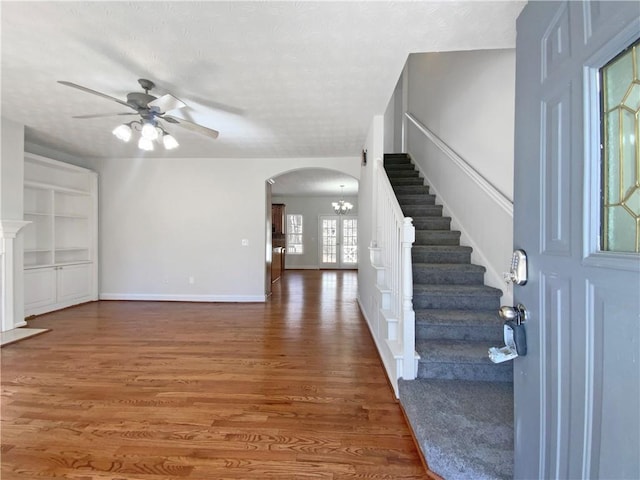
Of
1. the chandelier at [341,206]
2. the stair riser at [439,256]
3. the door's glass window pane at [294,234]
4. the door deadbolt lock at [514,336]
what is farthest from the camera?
the door's glass window pane at [294,234]

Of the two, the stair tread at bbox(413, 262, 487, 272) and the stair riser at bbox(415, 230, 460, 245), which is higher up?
the stair riser at bbox(415, 230, 460, 245)

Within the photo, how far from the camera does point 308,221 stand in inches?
432

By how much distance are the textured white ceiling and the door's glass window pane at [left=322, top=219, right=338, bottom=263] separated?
733cm

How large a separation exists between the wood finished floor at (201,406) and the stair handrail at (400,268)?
1.25 ft

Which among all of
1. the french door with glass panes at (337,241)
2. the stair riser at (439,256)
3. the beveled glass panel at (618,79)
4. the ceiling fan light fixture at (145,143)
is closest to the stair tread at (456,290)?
the stair riser at (439,256)

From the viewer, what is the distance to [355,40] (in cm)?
203

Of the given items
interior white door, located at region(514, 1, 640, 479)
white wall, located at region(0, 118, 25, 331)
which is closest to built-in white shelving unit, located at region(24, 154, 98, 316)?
white wall, located at region(0, 118, 25, 331)

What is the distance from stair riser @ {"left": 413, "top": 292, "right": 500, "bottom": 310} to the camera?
8.54ft

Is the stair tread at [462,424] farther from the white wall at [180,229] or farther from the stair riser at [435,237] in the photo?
the white wall at [180,229]

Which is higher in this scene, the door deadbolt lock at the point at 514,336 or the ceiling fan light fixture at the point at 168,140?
the ceiling fan light fixture at the point at 168,140

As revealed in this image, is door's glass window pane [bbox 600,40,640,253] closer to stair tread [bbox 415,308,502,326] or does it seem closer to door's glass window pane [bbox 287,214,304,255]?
stair tread [bbox 415,308,502,326]

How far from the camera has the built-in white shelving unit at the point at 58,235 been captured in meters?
4.30

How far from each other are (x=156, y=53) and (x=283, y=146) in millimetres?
2482

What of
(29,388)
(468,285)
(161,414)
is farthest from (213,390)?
(468,285)
